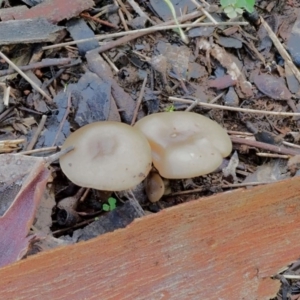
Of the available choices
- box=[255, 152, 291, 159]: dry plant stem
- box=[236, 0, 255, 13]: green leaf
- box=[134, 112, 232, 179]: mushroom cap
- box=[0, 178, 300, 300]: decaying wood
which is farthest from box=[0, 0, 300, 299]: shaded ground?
box=[0, 178, 300, 300]: decaying wood

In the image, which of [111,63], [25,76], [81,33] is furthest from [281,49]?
[25,76]

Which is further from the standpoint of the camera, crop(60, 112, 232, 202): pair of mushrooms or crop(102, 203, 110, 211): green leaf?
crop(102, 203, 110, 211): green leaf

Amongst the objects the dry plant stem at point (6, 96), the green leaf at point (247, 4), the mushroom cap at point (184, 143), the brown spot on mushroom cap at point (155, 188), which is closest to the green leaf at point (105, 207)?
the brown spot on mushroom cap at point (155, 188)

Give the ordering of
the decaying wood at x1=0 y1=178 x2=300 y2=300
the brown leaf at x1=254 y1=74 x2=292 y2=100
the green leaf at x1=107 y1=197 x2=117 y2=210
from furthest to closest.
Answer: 1. the brown leaf at x1=254 y1=74 x2=292 y2=100
2. the green leaf at x1=107 y1=197 x2=117 y2=210
3. the decaying wood at x1=0 y1=178 x2=300 y2=300

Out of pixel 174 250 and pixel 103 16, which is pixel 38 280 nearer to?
pixel 174 250

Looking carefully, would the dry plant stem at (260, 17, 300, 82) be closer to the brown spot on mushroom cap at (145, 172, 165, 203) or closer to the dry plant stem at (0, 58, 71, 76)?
the brown spot on mushroom cap at (145, 172, 165, 203)

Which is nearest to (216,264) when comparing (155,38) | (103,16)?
(155,38)
